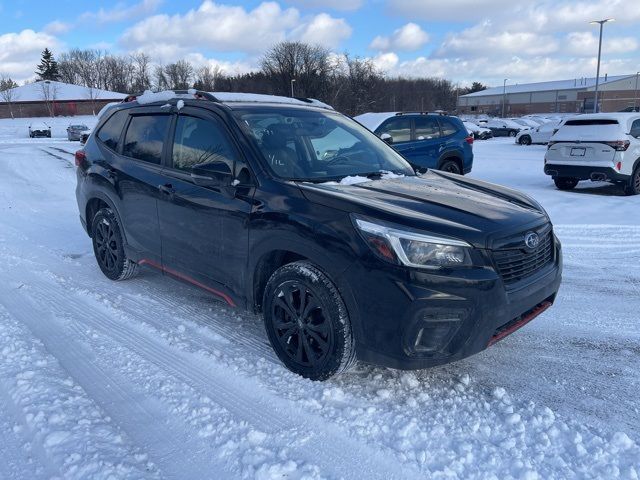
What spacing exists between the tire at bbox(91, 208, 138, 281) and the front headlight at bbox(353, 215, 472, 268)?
9.85 ft

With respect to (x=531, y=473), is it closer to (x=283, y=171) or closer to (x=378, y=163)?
(x=283, y=171)

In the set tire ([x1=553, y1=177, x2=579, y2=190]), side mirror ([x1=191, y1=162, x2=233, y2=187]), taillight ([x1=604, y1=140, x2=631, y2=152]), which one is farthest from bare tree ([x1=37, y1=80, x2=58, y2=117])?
side mirror ([x1=191, y1=162, x2=233, y2=187])

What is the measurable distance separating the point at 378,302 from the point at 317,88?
7378 centimetres

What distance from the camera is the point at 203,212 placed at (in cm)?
390

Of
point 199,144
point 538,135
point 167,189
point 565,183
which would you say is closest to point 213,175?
point 199,144

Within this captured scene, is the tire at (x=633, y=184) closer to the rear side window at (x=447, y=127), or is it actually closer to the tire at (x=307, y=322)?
the rear side window at (x=447, y=127)

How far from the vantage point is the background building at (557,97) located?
93.4 m

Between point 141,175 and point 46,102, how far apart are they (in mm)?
78170

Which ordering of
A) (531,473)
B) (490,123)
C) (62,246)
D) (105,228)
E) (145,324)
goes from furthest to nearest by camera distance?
(490,123), (62,246), (105,228), (145,324), (531,473)

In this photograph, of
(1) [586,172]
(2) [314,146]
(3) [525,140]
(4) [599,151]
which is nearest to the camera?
(2) [314,146]

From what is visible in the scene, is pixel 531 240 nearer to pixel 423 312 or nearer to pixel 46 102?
pixel 423 312

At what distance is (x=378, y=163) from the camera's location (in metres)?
4.35

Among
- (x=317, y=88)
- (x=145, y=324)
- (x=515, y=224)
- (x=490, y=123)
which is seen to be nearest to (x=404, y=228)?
(x=515, y=224)

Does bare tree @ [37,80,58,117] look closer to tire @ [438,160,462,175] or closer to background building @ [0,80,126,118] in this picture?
background building @ [0,80,126,118]
